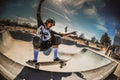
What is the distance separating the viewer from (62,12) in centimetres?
310

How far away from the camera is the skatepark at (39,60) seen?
3.07 metres

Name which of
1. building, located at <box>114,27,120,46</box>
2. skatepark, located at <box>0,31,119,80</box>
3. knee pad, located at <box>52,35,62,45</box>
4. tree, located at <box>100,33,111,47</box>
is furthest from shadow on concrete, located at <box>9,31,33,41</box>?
building, located at <box>114,27,120,46</box>

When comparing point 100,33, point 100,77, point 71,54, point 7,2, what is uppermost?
point 7,2

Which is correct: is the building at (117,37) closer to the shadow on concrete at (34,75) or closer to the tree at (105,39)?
the tree at (105,39)

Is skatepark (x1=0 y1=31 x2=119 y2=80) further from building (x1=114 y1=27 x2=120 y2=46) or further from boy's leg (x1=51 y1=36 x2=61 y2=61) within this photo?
building (x1=114 y1=27 x2=120 y2=46)

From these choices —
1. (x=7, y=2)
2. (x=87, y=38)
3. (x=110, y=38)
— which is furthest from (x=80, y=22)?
(x=7, y=2)

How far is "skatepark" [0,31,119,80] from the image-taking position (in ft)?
10.1

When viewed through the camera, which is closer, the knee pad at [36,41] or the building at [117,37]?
the knee pad at [36,41]

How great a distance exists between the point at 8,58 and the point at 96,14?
0.98 meters

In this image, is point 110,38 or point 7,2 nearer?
point 7,2

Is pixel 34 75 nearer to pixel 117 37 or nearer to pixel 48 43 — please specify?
pixel 48 43

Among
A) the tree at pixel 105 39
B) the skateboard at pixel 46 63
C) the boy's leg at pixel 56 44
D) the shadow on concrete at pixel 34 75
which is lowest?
the shadow on concrete at pixel 34 75

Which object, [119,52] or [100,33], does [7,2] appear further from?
[119,52]

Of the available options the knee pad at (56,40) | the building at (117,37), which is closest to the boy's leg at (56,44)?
the knee pad at (56,40)
